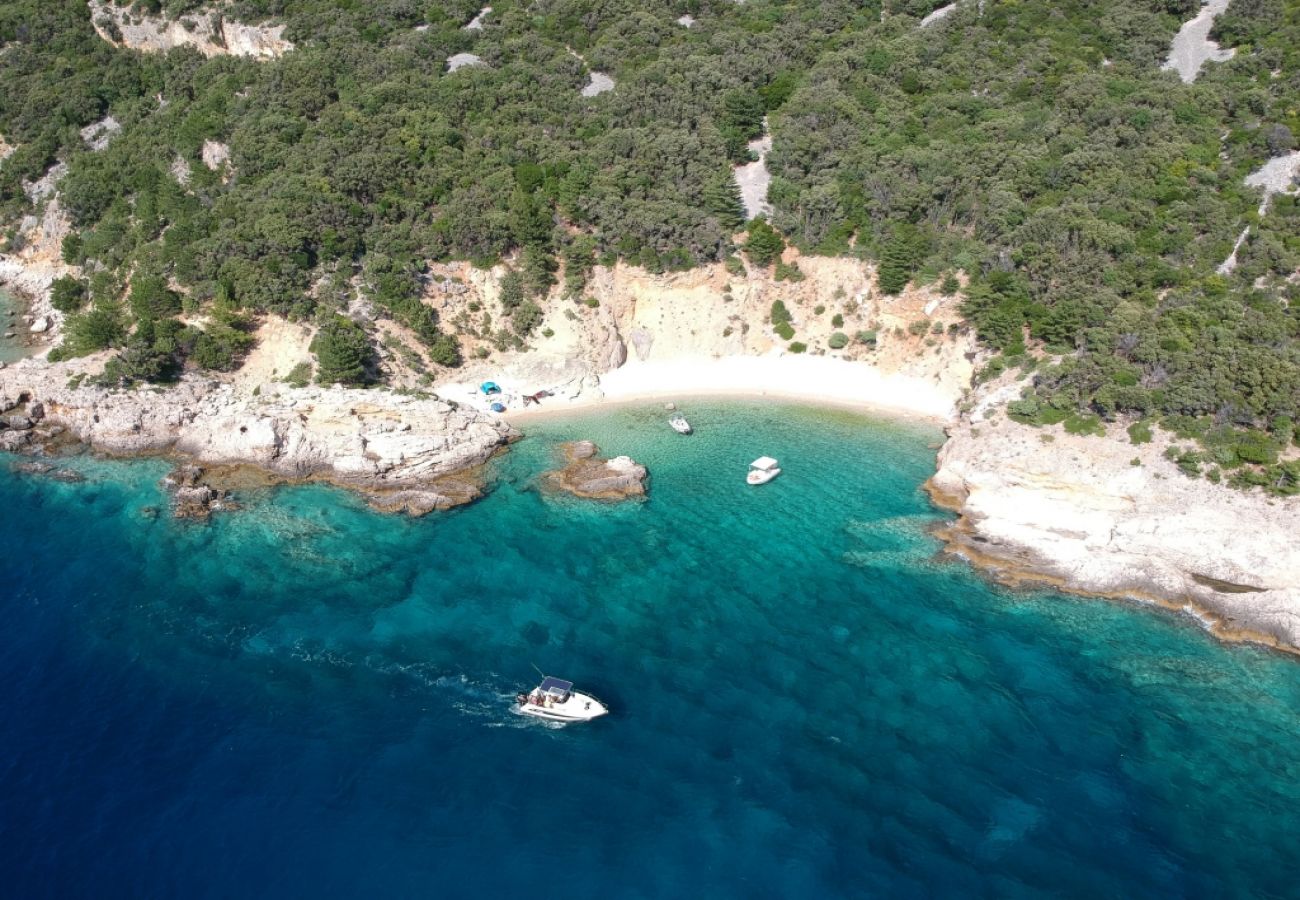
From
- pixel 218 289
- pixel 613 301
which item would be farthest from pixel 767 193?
pixel 218 289

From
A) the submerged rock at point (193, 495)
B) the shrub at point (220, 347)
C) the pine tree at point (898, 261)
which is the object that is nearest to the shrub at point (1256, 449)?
the pine tree at point (898, 261)

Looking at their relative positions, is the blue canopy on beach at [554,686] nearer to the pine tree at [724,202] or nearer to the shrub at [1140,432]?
the shrub at [1140,432]

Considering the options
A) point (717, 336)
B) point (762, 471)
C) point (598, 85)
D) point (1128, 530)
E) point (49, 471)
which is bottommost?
point (49, 471)

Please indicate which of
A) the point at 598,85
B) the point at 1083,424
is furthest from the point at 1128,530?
the point at 598,85

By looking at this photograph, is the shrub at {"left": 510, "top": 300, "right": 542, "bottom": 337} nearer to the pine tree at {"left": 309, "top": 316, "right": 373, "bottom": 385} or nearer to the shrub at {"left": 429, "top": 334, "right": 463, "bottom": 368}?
the shrub at {"left": 429, "top": 334, "right": 463, "bottom": 368}

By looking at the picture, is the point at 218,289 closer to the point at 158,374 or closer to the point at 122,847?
the point at 158,374

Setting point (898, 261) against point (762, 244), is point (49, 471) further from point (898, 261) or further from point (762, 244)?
point (898, 261)
